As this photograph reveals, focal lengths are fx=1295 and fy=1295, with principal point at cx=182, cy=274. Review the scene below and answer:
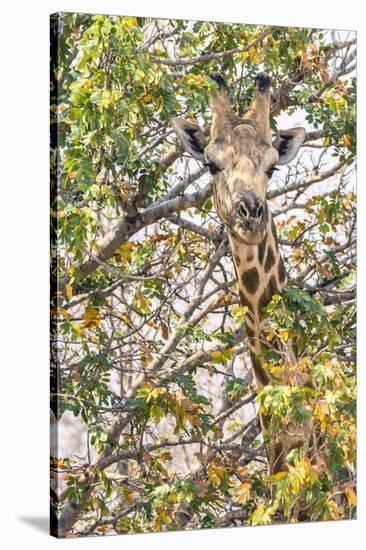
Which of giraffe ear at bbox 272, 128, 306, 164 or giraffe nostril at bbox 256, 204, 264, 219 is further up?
giraffe ear at bbox 272, 128, 306, 164

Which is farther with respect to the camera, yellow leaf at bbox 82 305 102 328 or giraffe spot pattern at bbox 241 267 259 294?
giraffe spot pattern at bbox 241 267 259 294

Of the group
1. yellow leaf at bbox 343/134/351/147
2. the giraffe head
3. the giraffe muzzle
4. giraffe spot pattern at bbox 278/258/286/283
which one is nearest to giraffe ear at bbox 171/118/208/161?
the giraffe head

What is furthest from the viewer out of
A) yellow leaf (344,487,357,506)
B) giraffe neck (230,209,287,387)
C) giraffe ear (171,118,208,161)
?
yellow leaf (344,487,357,506)

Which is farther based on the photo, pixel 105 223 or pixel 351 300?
pixel 351 300

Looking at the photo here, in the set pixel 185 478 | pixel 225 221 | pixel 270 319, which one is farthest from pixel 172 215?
pixel 185 478

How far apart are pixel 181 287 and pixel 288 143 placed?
3.49 feet

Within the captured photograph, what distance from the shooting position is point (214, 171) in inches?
285

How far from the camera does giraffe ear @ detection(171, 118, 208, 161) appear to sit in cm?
711

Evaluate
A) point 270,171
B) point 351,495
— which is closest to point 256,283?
point 270,171

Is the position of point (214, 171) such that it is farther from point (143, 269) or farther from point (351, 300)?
point (351, 300)

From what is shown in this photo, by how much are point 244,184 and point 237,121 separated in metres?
0.37

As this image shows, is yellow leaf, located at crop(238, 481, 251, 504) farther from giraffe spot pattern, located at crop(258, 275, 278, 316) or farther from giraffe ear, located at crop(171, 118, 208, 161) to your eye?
giraffe ear, located at crop(171, 118, 208, 161)

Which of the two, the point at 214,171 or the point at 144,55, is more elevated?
the point at 144,55

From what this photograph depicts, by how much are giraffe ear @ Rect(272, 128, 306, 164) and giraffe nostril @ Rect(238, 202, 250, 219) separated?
0.39m
